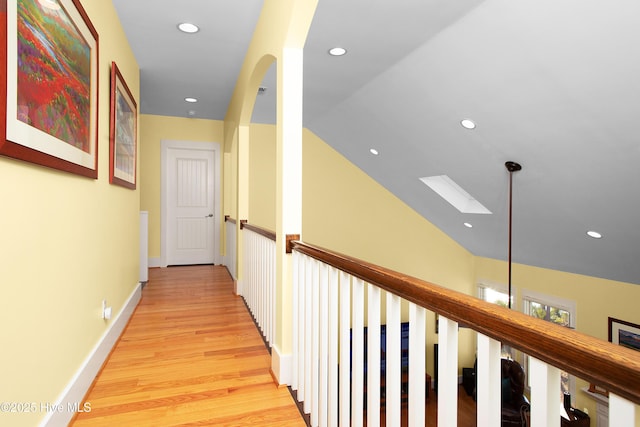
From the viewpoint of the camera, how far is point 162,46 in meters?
3.39

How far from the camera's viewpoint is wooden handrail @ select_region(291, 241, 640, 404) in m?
0.48

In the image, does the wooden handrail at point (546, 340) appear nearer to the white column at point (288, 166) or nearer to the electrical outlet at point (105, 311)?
the white column at point (288, 166)

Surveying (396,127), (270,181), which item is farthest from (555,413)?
(270,181)

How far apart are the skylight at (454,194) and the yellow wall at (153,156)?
3.99 metres

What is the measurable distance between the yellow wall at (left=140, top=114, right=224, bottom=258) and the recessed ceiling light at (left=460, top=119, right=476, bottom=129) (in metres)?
4.32

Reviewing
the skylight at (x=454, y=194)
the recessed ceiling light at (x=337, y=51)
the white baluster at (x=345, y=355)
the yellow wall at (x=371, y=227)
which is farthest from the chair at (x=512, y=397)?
the recessed ceiling light at (x=337, y=51)

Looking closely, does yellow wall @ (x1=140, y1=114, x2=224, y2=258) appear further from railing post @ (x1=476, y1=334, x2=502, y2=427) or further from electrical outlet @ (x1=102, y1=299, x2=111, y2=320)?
railing post @ (x1=476, y1=334, x2=502, y2=427)

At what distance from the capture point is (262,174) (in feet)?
20.5

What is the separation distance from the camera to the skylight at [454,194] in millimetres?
5523

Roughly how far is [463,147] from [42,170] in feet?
12.5

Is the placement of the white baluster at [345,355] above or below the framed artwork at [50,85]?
below

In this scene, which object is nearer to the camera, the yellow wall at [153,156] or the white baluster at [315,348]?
the white baluster at [315,348]

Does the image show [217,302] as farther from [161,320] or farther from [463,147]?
[463,147]

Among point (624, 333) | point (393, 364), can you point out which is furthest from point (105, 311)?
point (624, 333)
